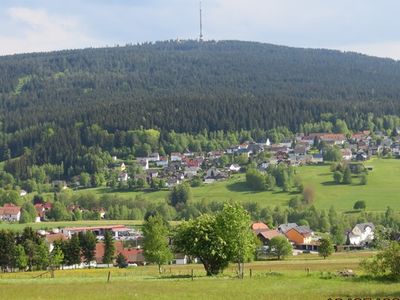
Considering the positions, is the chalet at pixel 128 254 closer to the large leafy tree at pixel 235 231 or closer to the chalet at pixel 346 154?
the large leafy tree at pixel 235 231

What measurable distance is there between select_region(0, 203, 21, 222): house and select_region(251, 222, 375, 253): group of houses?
52100mm

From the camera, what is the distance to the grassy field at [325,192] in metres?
135

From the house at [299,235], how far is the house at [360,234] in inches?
229

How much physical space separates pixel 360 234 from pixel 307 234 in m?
8.01

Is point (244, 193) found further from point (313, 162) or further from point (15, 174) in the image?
point (15, 174)

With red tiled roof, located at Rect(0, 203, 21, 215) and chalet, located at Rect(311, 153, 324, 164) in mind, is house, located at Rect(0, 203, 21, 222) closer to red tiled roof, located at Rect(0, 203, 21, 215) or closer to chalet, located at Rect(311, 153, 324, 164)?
red tiled roof, located at Rect(0, 203, 21, 215)

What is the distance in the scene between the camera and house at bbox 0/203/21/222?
13850 cm

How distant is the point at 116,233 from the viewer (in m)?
114

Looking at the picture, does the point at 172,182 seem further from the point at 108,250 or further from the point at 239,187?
the point at 108,250

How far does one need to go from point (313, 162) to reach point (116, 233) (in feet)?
288

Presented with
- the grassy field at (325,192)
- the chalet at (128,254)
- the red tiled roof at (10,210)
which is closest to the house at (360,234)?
the grassy field at (325,192)

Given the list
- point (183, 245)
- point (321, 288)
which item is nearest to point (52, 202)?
point (183, 245)

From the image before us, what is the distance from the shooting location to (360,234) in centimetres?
10888

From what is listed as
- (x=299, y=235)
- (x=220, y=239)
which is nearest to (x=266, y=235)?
(x=299, y=235)
